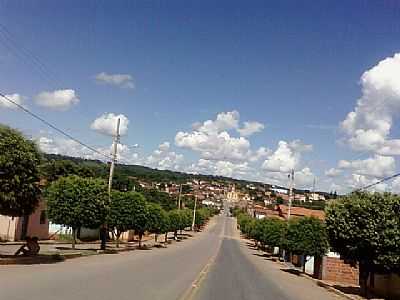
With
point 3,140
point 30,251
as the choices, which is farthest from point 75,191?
point 3,140

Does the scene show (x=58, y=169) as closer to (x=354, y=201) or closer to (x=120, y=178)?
(x=120, y=178)

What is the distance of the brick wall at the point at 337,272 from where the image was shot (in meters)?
38.8

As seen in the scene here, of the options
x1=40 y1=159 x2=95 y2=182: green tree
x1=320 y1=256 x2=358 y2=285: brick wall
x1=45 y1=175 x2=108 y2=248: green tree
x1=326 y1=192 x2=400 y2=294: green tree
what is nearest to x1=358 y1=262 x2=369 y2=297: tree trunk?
x1=326 y1=192 x2=400 y2=294: green tree

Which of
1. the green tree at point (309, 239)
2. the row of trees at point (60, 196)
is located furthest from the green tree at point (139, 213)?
the green tree at point (309, 239)

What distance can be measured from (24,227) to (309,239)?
78.5 ft

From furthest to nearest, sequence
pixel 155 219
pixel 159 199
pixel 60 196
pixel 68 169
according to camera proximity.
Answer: pixel 159 199
pixel 68 169
pixel 155 219
pixel 60 196

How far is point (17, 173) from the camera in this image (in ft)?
72.7

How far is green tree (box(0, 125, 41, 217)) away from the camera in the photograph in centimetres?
2180

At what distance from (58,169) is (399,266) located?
226 ft

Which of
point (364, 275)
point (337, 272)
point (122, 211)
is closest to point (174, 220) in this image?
point (122, 211)

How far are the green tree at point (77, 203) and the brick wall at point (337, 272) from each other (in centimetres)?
1669

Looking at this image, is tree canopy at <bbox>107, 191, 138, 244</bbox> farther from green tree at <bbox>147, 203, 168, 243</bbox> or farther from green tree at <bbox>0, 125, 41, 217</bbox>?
green tree at <bbox>0, 125, 41, 217</bbox>

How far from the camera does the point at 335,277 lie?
127 ft

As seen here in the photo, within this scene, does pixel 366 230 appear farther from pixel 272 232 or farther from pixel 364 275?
pixel 272 232
